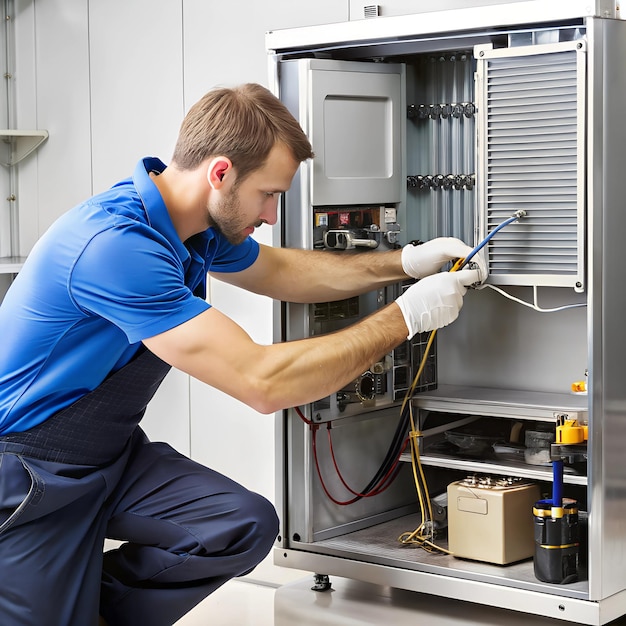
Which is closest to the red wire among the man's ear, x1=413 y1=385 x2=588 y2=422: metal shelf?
x1=413 y1=385 x2=588 y2=422: metal shelf

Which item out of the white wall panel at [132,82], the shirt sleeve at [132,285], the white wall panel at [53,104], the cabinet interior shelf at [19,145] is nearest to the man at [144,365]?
the shirt sleeve at [132,285]

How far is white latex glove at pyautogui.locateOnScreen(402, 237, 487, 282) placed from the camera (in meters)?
2.59

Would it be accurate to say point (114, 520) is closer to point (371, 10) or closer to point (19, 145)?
point (371, 10)

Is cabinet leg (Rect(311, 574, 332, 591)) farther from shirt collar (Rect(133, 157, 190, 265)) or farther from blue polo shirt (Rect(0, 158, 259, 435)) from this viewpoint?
shirt collar (Rect(133, 157, 190, 265))

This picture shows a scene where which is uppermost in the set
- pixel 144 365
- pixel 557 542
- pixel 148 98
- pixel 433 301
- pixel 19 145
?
pixel 148 98

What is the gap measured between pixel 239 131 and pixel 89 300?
493 mm

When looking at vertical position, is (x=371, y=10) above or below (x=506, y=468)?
above

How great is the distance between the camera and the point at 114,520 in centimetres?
252

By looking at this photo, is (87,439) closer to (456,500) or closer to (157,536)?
(157,536)

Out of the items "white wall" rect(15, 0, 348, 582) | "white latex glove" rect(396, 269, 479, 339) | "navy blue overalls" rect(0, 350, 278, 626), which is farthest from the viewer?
"white wall" rect(15, 0, 348, 582)

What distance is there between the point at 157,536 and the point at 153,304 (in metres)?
0.65

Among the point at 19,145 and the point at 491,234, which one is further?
the point at 19,145

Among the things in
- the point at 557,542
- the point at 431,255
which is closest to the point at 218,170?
the point at 431,255

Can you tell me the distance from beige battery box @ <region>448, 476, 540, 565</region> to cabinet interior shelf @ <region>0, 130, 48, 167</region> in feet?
6.83
